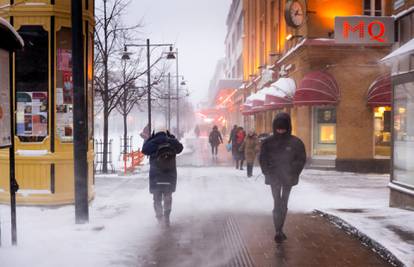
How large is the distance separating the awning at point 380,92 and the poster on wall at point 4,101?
51.0 ft

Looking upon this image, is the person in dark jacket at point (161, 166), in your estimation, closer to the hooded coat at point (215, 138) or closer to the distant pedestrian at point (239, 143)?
the distant pedestrian at point (239, 143)

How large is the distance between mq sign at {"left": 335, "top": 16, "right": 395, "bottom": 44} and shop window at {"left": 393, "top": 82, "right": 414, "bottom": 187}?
617 centimetres

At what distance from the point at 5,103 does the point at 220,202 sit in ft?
20.4

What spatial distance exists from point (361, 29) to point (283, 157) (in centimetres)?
1118

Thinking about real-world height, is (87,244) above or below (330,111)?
below

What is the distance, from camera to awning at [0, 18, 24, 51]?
620cm

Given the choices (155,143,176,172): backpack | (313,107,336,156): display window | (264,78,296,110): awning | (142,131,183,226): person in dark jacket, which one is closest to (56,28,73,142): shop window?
(142,131,183,226): person in dark jacket

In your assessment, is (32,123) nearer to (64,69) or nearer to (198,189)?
(64,69)

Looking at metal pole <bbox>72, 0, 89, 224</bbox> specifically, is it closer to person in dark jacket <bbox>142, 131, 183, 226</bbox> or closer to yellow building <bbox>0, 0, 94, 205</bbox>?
person in dark jacket <bbox>142, 131, 183, 226</bbox>

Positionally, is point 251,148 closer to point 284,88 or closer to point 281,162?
point 284,88

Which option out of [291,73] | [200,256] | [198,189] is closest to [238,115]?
[291,73]

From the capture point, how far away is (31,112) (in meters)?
10.1

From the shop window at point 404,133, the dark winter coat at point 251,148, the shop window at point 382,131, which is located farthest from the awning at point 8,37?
the shop window at point 382,131

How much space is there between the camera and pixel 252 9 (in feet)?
139
